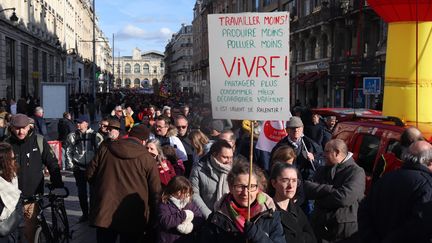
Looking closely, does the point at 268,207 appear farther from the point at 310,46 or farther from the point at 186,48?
the point at 186,48

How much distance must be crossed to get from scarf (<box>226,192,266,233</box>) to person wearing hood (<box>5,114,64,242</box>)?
118 inches

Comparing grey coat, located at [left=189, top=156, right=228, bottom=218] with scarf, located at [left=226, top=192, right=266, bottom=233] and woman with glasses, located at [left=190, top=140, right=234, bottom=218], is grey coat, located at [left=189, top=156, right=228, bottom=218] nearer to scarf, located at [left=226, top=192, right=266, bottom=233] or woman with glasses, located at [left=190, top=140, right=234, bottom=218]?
woman with glasses, located at [left=190, top=140, right=234, bottom=218]

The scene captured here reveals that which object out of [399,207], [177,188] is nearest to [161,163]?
[177,188]

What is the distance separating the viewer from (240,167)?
418 cm

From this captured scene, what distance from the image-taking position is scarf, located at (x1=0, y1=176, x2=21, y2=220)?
4.86m

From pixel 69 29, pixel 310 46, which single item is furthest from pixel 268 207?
pixel 69 29

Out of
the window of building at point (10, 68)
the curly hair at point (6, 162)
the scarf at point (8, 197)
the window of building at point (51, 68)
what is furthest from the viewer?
the window of building at point (51, 68)

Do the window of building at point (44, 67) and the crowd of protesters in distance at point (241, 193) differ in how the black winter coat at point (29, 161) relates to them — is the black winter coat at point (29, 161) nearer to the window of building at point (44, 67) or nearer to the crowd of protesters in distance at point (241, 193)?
the crowd of protesters in distance at point (241, 193)

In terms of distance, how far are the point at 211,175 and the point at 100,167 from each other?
41.9 inches

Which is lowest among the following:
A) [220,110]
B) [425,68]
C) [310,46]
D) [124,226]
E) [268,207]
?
[124,226]

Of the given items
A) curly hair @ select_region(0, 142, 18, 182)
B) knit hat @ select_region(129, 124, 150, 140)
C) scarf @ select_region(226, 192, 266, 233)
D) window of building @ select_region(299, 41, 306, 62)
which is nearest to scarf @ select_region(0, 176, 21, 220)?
curly hair @ select_region(0, 142, 18, 182)

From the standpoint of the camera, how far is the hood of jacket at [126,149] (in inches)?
204

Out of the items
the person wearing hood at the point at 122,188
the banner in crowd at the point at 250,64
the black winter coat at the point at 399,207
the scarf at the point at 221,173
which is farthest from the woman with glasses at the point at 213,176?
the black winter coat at the point at 399,207

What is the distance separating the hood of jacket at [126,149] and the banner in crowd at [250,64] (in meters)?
1.01
